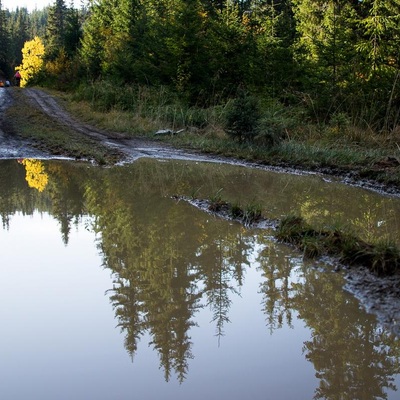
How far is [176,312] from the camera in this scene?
4098 millimetres

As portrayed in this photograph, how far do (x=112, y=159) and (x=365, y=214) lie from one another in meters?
7.66

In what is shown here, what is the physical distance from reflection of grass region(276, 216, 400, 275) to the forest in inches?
307

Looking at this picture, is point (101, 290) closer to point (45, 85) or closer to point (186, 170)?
point (186, 170)

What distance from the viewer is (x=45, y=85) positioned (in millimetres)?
43625

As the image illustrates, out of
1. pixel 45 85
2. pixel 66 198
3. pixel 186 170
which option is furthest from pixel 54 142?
pixel 45 85

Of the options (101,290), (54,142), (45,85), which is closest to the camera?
(101,290)

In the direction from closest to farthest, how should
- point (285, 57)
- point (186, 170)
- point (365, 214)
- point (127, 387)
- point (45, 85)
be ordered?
point (127, 387)
point (365, 214)
point (186, 170)
point (285, 57)
point (45, 85)

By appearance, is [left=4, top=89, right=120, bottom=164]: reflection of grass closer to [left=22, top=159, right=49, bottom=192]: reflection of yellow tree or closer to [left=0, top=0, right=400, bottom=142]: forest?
[left=22, top=159, right=49, bottom=192]: reflection of yellow tree

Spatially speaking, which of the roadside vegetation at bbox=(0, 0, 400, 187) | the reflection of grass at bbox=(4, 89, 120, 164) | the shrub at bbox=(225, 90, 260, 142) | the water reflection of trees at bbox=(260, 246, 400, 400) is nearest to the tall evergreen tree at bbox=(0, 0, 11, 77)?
the roadside vegetation at bbox=(0, 0, 400, 187)

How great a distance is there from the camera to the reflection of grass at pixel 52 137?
13672 millimetres

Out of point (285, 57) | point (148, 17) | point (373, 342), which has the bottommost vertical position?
point (373, 342)

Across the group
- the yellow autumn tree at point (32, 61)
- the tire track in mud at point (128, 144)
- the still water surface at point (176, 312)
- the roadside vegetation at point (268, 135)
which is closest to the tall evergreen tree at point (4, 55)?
the yellow autumn tree at point (32, 61)

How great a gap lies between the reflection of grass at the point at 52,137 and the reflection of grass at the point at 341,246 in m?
7.60

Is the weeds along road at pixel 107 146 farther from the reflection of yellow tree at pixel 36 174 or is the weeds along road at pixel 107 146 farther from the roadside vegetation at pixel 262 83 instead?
the reflection of yellow tree at pixel 36 174
